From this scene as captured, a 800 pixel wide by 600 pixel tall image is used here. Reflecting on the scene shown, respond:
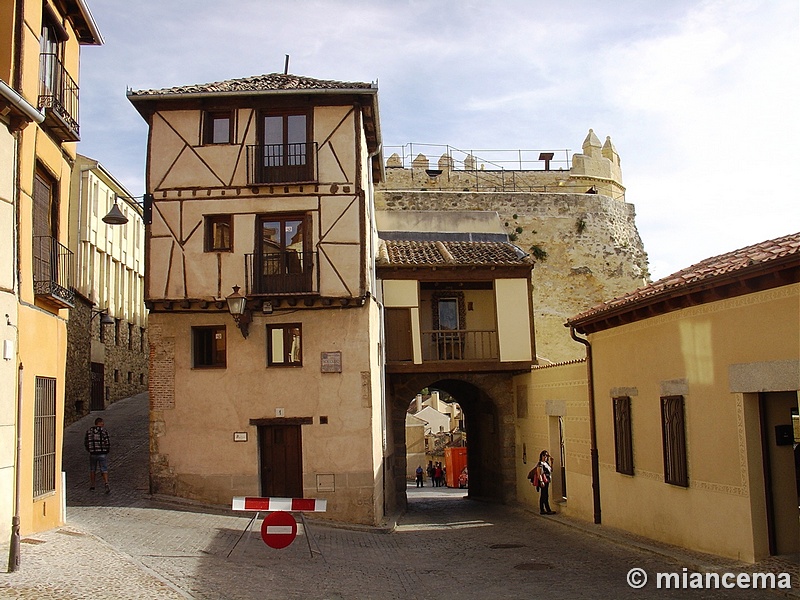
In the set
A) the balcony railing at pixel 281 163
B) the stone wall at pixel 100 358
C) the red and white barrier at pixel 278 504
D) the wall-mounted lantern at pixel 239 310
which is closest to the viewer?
the red and white barrier at pixel 278 504

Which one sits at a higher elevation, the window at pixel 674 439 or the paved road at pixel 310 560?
the window at pixel 674 439

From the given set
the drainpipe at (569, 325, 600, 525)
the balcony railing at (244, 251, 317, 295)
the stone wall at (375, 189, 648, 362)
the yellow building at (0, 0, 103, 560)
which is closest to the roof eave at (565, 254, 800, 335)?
the drainpipe at (569, 325, 600, 525)

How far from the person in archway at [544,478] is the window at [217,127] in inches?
419

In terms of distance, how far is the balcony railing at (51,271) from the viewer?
Answer: 12.9m

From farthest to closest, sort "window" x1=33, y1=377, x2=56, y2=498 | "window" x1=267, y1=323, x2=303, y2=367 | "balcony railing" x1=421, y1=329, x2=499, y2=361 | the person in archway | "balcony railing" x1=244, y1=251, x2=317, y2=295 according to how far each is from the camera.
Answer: "balcony railing" x1=421, y1=329, x2=499, y2=361
the person in archway
"window" x1=267, y1=323, x2=303, y2=367
"balcony railing" x1=244, y1=251, x2=317, y2=295
"window" x1=33, y1=377, x2=56, y2=498

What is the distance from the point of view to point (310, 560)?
520 inches

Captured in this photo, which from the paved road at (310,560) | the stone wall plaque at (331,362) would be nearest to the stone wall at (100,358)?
the paved road at (310,560)

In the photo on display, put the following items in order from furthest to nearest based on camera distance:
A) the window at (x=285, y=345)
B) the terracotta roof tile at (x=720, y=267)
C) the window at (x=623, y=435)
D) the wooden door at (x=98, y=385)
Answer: the wooden door at (x=98, y=385)
the window at (x=285, y=345)
the window at (x=623, y=435)
the terracotta roof tile at (x=720, y=267)

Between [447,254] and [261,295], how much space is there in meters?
7.35

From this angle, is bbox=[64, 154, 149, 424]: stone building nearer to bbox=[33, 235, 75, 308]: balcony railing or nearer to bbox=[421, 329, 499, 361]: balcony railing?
bbox=[421, 329, 499, 361]: balcony railing

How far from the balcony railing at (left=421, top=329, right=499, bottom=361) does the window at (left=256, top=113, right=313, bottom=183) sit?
6999 mm

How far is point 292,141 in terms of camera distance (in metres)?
18.9

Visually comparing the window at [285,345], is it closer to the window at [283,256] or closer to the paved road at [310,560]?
the window at [283,256]

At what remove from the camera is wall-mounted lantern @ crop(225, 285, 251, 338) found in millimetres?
17453
